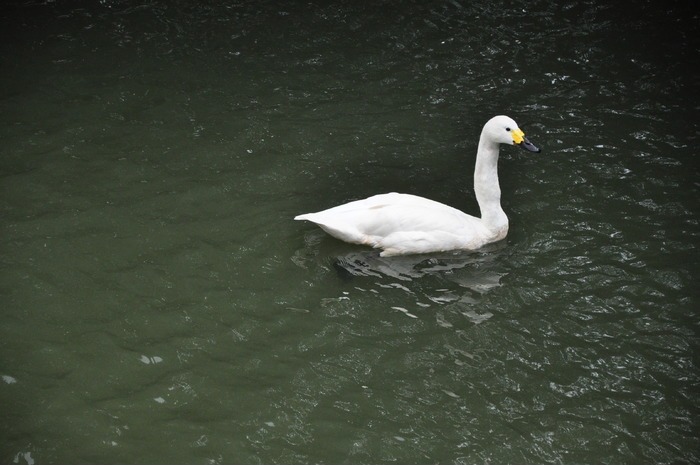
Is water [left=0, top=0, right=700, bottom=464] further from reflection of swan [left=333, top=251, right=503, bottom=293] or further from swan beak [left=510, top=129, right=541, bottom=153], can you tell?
swan beak [left=510, top=129, right=541, bottom=153]

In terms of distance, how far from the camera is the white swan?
7.59 m

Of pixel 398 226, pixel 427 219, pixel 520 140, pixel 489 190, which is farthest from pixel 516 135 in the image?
pixel 398 226

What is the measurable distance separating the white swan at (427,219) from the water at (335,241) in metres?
0.18

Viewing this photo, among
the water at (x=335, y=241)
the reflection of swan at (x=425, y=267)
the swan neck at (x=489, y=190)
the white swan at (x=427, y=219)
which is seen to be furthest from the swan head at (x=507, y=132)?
the reflection of swan at (x=425, y=267)

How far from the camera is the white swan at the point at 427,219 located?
24.9ft

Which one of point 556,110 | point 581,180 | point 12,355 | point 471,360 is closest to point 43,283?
point 12,355

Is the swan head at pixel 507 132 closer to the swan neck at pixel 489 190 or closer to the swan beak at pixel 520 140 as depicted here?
the swan beak at pixel 520 140

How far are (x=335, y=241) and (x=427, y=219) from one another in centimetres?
86

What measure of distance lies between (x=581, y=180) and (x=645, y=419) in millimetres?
3330

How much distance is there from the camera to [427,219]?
25.1ft

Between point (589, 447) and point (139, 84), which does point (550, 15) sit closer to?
point (139, 84)

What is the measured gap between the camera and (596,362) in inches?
255

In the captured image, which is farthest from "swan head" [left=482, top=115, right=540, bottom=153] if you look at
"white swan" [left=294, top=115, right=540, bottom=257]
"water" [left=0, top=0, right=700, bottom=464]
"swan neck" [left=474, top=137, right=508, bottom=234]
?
"water" [left=0, top=0, right=700, bottom=464]

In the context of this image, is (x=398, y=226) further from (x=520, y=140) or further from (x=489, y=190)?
(x=520, y=140)
